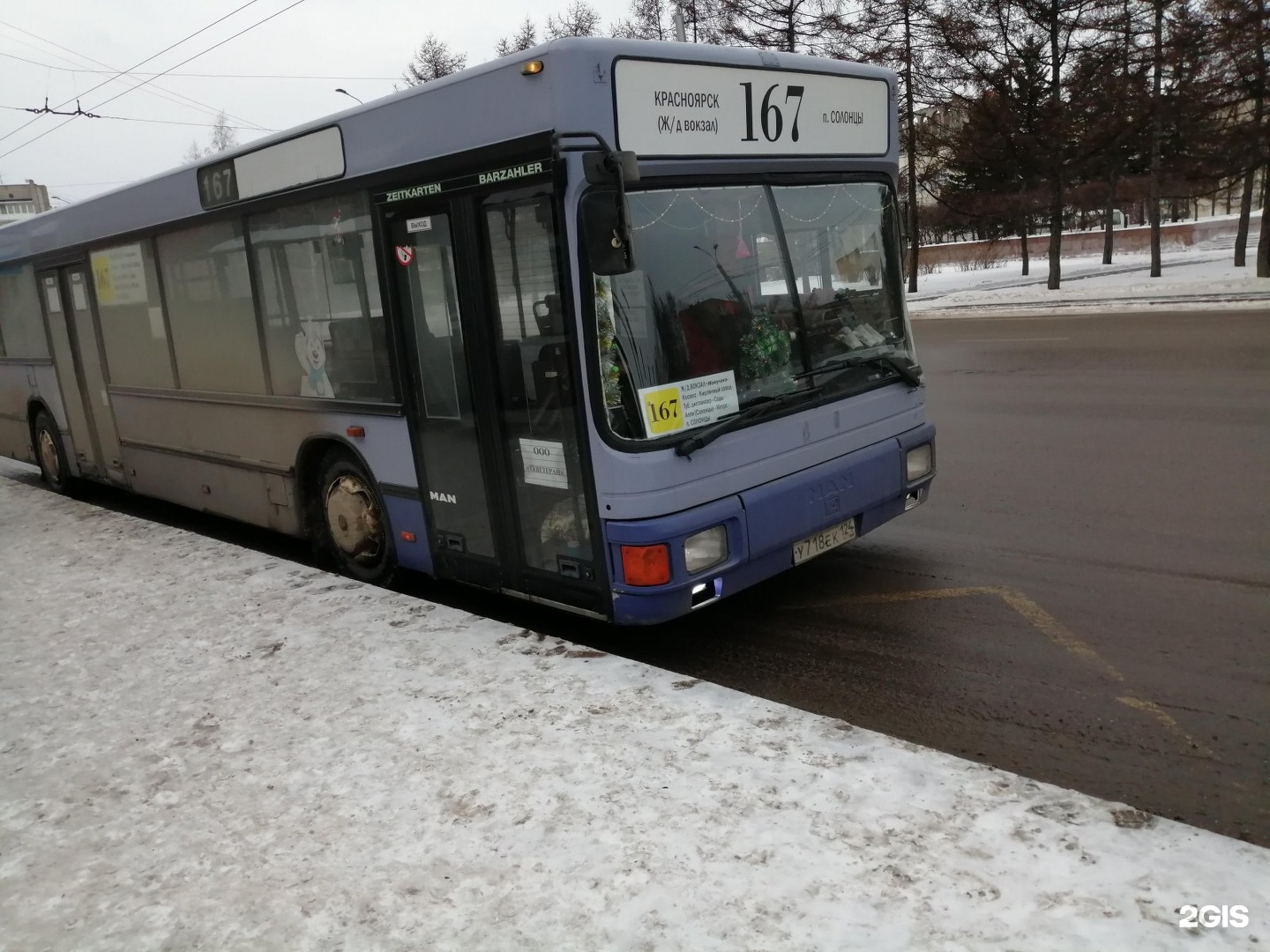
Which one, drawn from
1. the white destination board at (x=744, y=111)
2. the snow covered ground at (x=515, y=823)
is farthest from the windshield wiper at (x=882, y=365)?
the snow covered ground at (x=515, y=823)

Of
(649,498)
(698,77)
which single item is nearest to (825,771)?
(649,498)

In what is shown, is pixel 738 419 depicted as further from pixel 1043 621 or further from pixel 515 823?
pixel 515 823

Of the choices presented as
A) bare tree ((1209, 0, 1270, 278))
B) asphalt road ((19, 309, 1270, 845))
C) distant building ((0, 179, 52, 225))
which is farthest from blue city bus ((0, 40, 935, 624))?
distant building ((0, 179, 52, 225))

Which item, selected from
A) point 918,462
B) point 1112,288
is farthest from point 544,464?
point 1112,288

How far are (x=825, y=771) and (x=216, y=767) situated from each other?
8.16 feet

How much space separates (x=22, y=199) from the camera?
217 feet

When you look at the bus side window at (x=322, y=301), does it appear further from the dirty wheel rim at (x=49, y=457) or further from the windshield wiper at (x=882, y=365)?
the dirty wheel rim at (x=49, y=457)

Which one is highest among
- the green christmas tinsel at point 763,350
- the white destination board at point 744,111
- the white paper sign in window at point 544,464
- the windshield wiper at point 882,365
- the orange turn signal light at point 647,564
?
the white destination board at point 744,111

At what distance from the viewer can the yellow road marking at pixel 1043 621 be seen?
418 centimetres

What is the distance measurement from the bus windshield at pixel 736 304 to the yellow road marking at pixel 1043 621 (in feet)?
3.99

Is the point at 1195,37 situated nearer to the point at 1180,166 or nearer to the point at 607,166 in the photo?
the point at 1180,166

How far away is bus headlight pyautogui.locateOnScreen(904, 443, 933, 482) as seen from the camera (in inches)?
236

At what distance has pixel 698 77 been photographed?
4906 millimetres

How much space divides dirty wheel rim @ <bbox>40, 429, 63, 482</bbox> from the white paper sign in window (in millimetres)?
7931
